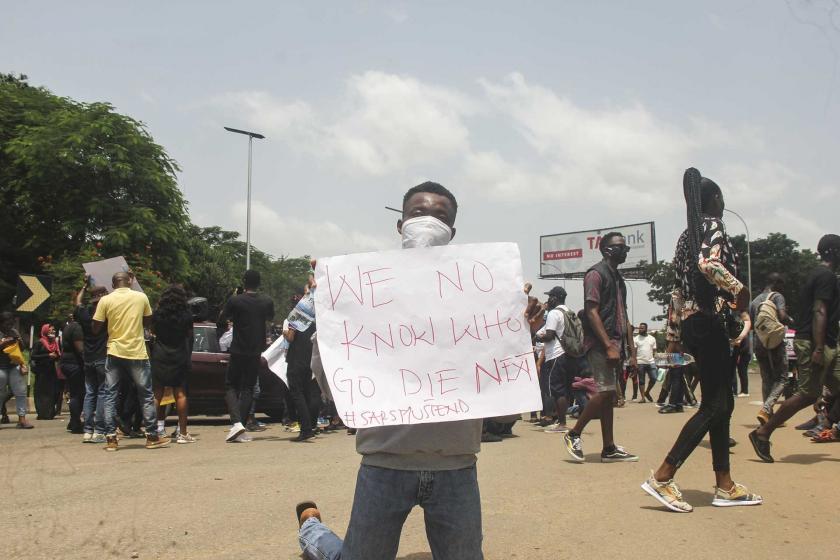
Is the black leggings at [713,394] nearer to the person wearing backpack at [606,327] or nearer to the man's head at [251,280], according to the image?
the person wearing backpack at [606,327]

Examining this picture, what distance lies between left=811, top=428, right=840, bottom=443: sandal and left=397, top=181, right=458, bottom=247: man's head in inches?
253

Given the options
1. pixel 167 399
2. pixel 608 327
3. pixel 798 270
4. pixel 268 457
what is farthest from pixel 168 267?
pixel 798 270

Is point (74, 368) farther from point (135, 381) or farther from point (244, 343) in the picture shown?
point (244, 343)

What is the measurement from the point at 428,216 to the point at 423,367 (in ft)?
1.79

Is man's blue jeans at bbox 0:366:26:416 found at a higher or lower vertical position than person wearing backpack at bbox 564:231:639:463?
lower

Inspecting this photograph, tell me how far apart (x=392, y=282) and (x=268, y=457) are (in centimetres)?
513

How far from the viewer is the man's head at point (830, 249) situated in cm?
670

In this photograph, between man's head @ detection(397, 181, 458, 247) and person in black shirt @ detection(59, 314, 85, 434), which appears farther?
person in black shirt @ detection(59, 314, 85, 434)

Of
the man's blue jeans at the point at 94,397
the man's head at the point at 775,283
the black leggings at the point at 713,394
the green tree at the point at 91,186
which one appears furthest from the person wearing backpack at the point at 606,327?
the green tree at the point at 91,186

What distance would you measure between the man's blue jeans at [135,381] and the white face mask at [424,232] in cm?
610

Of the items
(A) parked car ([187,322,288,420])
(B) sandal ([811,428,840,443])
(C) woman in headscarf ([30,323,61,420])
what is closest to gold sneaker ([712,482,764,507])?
(B) sandal ([811,428,840,443])

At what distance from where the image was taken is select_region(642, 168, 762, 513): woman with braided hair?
4738 millimetres

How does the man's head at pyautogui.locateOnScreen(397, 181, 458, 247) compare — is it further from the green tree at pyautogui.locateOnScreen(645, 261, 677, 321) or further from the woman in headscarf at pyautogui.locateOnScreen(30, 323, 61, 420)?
the green tree at pyautogui.locateOnScreen(645, 261, 677, 321)

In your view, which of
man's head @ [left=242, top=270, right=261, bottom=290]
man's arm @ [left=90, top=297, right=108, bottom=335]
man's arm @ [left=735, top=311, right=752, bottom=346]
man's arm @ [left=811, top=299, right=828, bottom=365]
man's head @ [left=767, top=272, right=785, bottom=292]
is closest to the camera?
man's arm @ [left=811, top=299, right=828, bottom=365]
